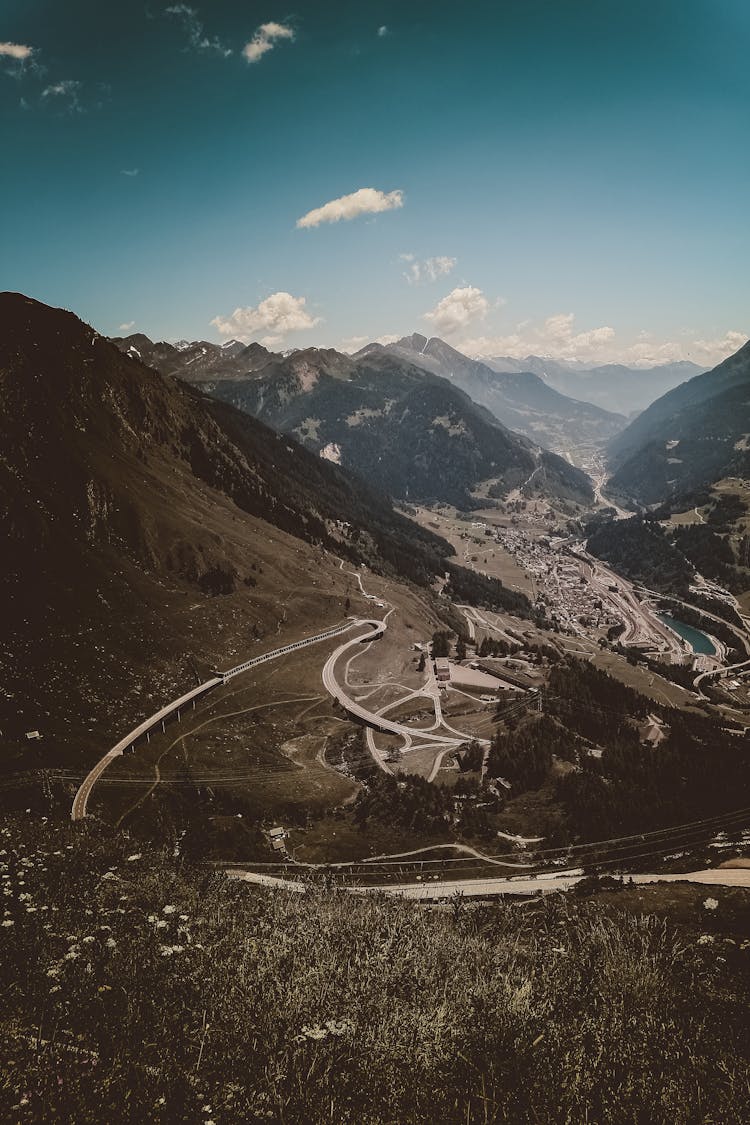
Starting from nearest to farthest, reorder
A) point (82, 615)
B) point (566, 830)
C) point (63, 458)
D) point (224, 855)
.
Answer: point (224, 855) < point (566, 830) < point (82, 615) < point (63, 458)

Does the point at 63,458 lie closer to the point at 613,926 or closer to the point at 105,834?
the point at 105,834

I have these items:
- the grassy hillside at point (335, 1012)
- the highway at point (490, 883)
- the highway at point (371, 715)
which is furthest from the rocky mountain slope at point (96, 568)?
the grassy hillside at point (335, 1012)

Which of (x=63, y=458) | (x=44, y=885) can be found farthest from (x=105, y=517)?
(x=44, y=885)

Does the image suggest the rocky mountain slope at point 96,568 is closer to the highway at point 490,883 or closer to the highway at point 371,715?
the highway at point 371,715

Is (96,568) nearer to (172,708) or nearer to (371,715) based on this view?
(172,708)

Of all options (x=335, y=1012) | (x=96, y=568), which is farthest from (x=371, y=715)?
(x=335, y=1012)

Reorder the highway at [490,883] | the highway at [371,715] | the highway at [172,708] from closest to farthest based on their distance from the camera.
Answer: the highway at [490,883], the highway at [172,708], the highway at [371,715]

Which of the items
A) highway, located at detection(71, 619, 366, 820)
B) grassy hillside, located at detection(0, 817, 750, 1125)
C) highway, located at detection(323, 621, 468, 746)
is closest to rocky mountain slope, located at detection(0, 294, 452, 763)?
highway, located at detection(71, 619, 366, 820)
